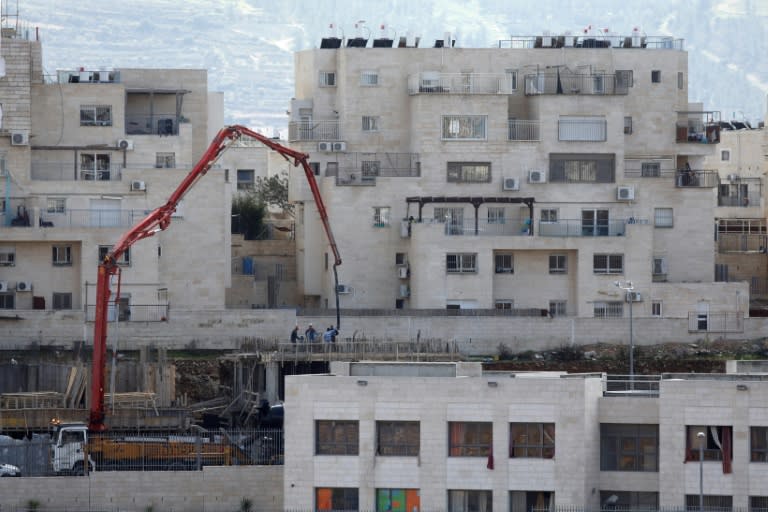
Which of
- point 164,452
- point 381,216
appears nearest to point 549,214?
point 381,216

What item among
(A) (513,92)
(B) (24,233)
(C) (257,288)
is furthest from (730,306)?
(B) (24,233)

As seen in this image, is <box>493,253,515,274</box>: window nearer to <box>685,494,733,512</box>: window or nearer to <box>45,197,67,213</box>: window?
<box>45,197,67,213</box>: window

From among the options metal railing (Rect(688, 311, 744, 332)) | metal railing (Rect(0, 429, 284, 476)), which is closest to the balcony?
metal railing (Rect(688, 311, 744, 332))

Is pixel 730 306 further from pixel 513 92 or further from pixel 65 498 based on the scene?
pixel 65 498

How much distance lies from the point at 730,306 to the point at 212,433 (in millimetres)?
31479

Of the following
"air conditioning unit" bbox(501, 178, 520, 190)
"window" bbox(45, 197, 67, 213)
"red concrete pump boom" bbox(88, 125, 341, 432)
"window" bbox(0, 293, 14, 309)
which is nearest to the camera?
"red concrete pump boom" bbox(88, 125, 341, 432)

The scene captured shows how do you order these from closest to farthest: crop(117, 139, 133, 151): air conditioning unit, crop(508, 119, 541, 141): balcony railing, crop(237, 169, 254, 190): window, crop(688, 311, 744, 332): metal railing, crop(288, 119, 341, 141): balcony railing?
crop(688, 311, 744, 332): metal railing, crop(117, 139, 133, 151): air conditioning unit, crop(508, 119, 541, 141): balcony railing, crop(288, 119, 341, 141): balcony railing, crop(237, 169, 254, 190): window

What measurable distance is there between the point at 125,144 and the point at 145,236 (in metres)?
10.4

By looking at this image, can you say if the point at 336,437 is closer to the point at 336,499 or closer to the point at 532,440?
the point at 336,499

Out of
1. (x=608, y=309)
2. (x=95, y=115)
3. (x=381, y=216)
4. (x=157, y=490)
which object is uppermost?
(x=95, y=115)

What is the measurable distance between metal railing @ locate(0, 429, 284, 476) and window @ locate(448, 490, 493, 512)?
753 centimetres

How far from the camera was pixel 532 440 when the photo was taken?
7025 cm

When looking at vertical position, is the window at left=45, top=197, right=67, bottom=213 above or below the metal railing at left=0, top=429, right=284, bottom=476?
above

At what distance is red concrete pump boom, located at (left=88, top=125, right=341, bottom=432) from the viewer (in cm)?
8506
